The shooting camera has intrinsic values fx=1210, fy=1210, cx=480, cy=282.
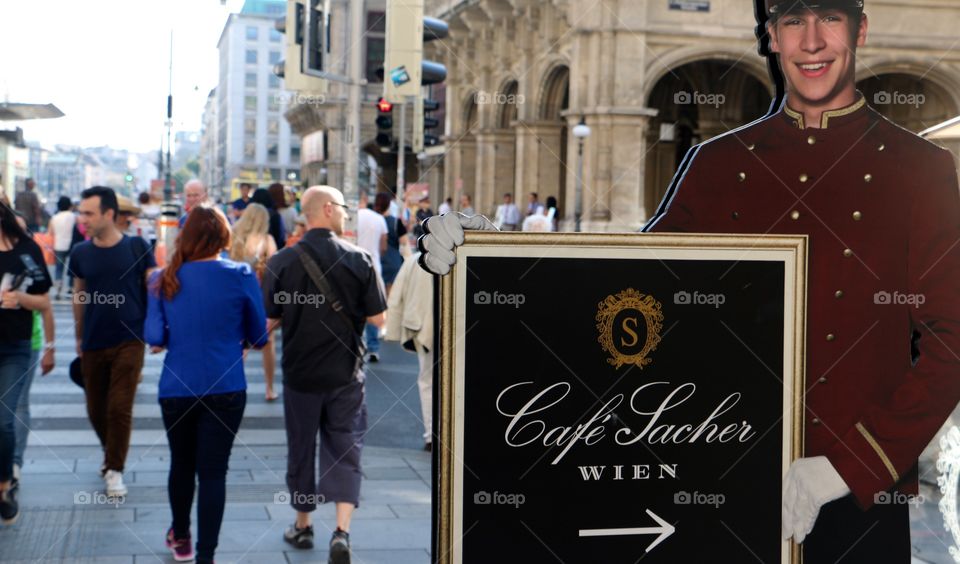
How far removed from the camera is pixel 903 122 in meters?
27.1

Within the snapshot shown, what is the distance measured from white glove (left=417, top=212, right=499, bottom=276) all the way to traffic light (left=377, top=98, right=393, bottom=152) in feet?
47.6

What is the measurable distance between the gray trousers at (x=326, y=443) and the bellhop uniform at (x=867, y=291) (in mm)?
2989

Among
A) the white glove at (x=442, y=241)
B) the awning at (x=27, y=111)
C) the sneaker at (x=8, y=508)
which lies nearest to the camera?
the white glove at (x=442, y=241)

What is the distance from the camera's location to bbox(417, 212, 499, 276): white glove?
11.4 feet

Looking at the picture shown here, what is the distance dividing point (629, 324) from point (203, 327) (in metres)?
2.85

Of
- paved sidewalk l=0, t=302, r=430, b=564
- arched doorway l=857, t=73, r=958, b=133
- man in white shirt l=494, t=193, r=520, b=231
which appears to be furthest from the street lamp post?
paved sidewalk l=0, t=302, r=430, b=564

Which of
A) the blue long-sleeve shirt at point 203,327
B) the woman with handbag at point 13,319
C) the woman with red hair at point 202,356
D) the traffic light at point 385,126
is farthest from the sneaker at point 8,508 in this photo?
the traffic light at point 385,126

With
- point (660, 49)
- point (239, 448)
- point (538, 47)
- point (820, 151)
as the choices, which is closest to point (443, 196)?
point (538, 47)

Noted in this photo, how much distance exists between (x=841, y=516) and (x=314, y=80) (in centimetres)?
1153

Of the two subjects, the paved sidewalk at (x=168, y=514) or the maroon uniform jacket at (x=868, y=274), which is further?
the paved sidewalk at (x=168, y=514)

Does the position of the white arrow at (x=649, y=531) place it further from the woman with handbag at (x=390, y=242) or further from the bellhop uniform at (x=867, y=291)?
the woman with handbag at (x=390, y=242)

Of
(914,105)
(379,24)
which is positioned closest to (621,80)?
(914,105)

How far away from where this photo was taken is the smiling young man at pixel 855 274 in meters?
3.76

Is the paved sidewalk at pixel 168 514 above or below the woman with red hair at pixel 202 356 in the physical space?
below
